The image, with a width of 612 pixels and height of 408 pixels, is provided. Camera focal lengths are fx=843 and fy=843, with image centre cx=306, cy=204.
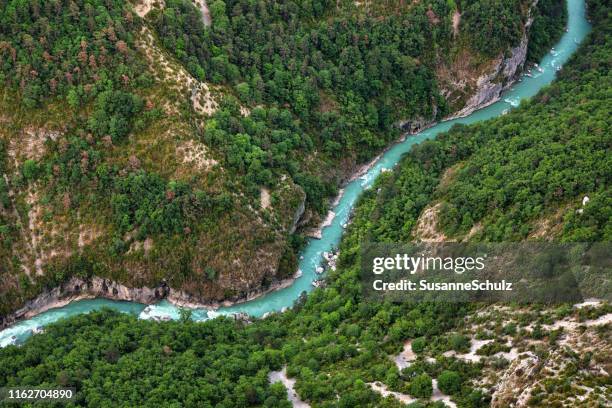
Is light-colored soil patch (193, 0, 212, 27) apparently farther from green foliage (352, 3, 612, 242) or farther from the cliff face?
the cliff face

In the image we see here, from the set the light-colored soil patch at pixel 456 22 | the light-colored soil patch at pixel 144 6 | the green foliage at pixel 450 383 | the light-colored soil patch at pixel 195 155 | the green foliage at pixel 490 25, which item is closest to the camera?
the green foliage at pixel 450 383

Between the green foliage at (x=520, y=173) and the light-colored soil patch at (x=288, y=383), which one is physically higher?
the green foliage at (x=520, y=173)

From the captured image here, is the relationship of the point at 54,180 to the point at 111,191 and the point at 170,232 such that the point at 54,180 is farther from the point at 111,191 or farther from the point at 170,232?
the point at 170,232

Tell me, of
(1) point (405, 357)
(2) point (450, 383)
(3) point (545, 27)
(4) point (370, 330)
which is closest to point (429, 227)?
(4) point (370, 330)

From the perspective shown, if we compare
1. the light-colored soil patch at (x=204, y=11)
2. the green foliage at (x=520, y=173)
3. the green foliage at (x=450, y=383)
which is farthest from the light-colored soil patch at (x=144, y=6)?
the green foliage at (x=450, y=383)

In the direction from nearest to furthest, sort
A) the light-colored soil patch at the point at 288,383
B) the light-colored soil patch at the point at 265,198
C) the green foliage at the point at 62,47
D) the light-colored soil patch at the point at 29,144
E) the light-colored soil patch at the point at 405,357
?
the light-colored soil patch at the point at 288,383 < the light-colored soil patch at the point at 405,357 < the light-colored soil patch at the point at 29,144 < the green foliage at the point at 62,47 < the light-colored soil patch at the point at 265,198

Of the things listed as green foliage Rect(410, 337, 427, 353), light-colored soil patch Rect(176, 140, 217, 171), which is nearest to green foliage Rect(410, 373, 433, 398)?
green foliage Rect(410, 337, 427, 353)

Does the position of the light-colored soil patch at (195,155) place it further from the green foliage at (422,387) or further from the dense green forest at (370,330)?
the green foliage at (422,387)

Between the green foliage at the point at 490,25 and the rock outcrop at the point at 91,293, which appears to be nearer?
the rock outcrop at the point at 91,293
